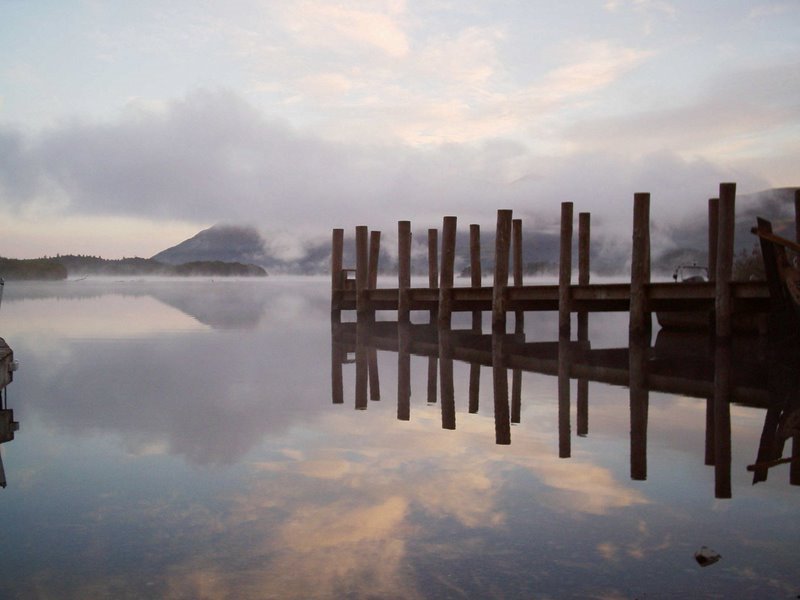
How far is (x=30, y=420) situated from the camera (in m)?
12.0

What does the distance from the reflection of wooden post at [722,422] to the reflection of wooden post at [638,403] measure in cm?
72

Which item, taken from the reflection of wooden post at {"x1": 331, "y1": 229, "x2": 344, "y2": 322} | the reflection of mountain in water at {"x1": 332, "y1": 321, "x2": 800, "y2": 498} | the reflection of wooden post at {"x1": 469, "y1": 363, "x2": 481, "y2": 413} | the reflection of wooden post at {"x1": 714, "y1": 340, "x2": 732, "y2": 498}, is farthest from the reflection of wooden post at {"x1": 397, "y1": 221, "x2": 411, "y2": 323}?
the reflection of wooden post at {"x1": 714, "y1": 340, "x2": 732, "y2": 498}

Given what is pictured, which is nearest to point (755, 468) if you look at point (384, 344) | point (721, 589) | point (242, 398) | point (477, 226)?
point (721, 589)

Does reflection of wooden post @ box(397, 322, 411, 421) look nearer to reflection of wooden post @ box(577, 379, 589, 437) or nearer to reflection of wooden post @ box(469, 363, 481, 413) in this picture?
reflection of wooden post @ box(469, 363, 481, 413)

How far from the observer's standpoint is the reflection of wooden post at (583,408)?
1090 cm

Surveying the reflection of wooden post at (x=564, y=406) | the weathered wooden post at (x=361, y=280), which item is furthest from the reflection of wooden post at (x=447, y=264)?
the reflection of wooden post at (x=564, y=406)

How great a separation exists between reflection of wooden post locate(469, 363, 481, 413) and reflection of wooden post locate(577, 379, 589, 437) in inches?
62.0

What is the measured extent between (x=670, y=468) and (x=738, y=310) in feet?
48.2

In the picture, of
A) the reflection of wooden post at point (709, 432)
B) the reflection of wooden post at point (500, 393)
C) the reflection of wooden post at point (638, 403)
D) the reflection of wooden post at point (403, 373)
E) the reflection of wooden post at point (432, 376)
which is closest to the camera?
the reflection of wooden post at point (638, 403)

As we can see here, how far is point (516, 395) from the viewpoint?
46.5 feet

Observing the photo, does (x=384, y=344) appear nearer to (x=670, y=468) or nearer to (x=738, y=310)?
(x=738, y=310)

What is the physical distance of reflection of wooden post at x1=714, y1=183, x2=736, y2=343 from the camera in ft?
59.1

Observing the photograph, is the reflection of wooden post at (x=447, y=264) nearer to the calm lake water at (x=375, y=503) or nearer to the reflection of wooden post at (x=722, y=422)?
the reflection of wooden post at (x=722, y=422)

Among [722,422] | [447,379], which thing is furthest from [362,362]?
[722,422]
